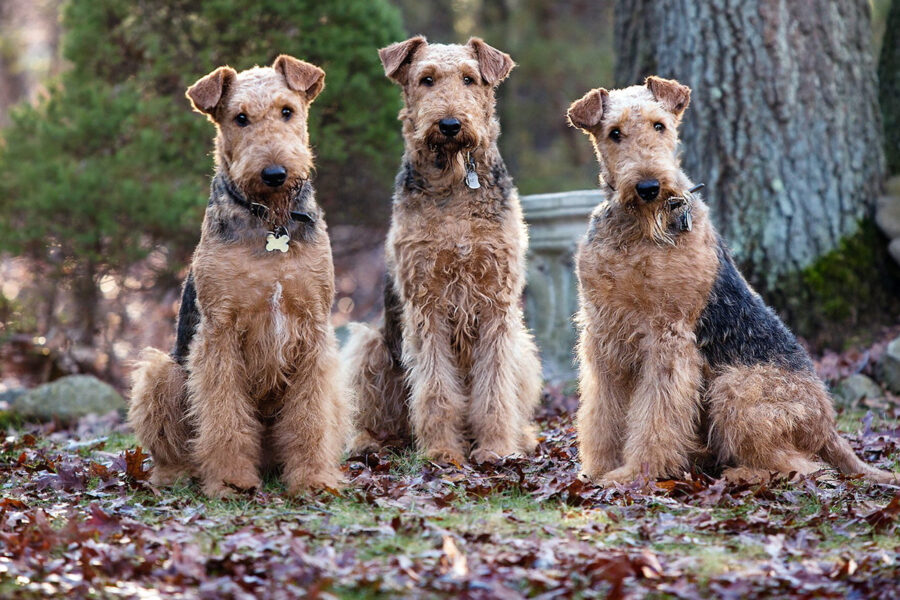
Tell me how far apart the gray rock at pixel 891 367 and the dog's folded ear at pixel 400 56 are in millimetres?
3991

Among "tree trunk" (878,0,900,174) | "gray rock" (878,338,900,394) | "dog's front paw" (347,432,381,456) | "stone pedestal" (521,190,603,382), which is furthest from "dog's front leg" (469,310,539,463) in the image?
"tree trunk" (878,0,900,174)

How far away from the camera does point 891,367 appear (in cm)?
678

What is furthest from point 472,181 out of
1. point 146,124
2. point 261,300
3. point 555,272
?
point 146,124

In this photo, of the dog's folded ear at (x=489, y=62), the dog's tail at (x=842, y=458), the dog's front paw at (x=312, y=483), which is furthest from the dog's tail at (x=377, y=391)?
the dog's tail at (x=842, y=458)

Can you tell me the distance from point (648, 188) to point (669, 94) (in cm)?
62

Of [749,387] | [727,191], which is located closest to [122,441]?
[749,387]

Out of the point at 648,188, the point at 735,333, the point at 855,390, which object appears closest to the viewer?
the point at 648,188

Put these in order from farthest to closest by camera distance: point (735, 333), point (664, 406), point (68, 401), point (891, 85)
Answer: point (891, 85) → point (68, 401) → point (735, 333) → point (664, 406)

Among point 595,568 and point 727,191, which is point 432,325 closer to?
point 595,568

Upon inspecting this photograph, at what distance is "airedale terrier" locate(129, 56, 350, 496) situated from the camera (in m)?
4.25

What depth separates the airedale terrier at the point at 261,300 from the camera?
14.0 ft

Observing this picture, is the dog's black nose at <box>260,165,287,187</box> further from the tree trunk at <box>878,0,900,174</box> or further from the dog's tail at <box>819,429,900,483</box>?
the tree trunk at <box>878,0,900,174</box>

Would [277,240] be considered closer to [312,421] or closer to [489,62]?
[312,421]

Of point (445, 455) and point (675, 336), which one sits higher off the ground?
point (675, 336)
